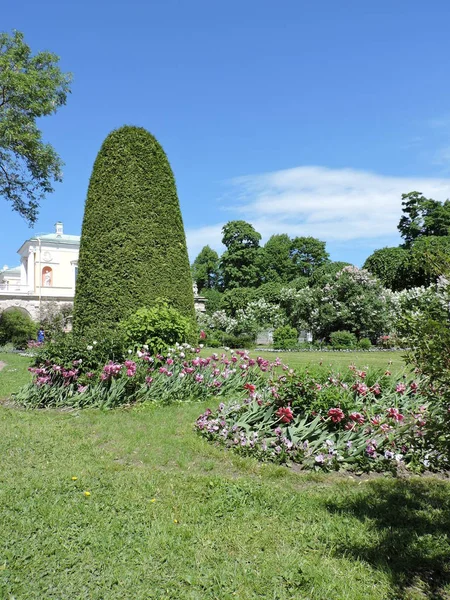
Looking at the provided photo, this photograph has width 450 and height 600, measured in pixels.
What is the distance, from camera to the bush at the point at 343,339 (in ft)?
71.8

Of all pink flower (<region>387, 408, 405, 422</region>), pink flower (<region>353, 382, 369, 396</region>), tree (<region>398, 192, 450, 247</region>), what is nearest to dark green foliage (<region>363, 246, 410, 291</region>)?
tree (<region>398, 192, 450, 247</region>)

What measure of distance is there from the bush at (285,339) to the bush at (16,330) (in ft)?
42.9

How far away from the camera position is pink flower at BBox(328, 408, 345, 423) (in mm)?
4543

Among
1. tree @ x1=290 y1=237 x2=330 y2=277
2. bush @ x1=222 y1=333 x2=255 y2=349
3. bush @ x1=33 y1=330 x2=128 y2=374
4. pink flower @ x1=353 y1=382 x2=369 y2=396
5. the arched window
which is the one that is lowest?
bush @ x1=222 y1=333 x2=255 y2=349

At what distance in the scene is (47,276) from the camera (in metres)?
42.2

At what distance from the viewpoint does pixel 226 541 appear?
2.93 meters

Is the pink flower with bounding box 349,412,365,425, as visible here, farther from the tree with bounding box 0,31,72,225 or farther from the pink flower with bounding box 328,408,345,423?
the tree with bounding box 0,31,72,225

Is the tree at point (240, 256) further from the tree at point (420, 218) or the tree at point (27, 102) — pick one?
the tree at point (27, 102)

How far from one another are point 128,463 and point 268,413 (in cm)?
156

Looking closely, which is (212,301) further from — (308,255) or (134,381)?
(134,381)

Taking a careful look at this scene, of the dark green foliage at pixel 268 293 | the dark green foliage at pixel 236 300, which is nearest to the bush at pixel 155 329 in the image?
the dark green foliage at pixel 268 293

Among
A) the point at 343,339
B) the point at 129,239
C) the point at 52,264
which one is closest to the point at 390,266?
the point at 343,339

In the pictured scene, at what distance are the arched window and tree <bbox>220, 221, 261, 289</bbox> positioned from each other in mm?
16288

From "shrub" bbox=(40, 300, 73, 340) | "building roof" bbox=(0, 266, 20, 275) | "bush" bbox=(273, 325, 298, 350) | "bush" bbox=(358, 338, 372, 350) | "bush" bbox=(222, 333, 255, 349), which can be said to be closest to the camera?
"bush" bbox=(358, 338, 372, 350)
